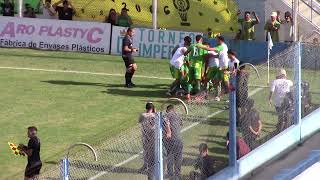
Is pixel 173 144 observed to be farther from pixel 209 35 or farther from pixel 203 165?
pixel 209 35

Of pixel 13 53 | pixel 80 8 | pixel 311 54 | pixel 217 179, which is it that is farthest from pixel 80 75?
pixel 217 179

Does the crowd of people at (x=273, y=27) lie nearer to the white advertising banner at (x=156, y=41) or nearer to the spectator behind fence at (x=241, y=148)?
the white advertising banner at (x=156, y=41)

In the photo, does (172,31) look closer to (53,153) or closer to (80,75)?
(80,75)

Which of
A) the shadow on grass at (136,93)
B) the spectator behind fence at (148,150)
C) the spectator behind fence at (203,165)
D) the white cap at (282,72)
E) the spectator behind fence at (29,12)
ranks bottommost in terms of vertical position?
the spectator behind fence at (203,165)

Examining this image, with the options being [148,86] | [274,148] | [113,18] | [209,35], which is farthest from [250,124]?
[113,18]

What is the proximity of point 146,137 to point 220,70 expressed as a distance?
949cm

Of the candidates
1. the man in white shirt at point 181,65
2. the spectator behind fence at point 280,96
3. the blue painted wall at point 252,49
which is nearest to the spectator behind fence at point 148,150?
the spectator behind fence at point 280,96

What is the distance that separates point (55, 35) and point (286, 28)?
28.9ft

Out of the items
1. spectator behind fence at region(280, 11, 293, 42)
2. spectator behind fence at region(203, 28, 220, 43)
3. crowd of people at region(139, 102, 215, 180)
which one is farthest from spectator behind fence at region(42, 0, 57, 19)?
crowd of people at region(139, 102, 215, 180)

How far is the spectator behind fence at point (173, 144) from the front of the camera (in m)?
12.2

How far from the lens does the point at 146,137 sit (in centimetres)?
1203

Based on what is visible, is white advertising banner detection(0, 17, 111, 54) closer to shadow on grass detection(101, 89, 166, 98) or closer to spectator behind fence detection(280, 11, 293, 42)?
spectator behind fence detection(280, 11, 293, 42)

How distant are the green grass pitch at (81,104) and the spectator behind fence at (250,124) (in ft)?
0.66

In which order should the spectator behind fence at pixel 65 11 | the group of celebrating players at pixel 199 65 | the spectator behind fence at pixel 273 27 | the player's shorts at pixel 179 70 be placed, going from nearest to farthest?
the group of celebrating players at pixel 199 65, the player's shorts at pixel 179 70, the spectator behind fence at pixel 273 27, the spectator behind fence at pixel 65 11
